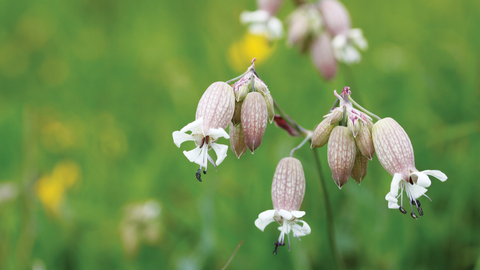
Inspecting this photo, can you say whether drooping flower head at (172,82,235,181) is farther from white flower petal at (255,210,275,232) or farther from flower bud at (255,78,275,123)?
white flower petal at (255,210,275,232)

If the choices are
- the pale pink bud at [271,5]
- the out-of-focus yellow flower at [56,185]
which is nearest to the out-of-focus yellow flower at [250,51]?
the pale pink bud at [271,5]

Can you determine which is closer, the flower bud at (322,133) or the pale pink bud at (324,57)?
the flower bud at (322,133)

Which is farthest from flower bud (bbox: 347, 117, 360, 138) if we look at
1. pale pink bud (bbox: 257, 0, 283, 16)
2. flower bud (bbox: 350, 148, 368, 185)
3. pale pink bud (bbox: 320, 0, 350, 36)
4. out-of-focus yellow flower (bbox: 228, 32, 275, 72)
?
out-of-focus yellow flower (bbox: 228, 32, 275, 72)

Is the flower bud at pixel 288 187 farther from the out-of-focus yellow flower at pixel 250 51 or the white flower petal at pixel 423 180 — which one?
the out-of-focus yellow flower at pixel 250 51

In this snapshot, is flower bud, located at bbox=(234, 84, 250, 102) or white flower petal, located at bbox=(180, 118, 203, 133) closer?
white flower petal, located at bbox=(180, 118, 203, 133)

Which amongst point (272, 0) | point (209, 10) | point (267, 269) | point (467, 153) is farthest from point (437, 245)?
point (209, 10)

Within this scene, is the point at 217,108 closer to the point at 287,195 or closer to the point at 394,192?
the point at 287,195
